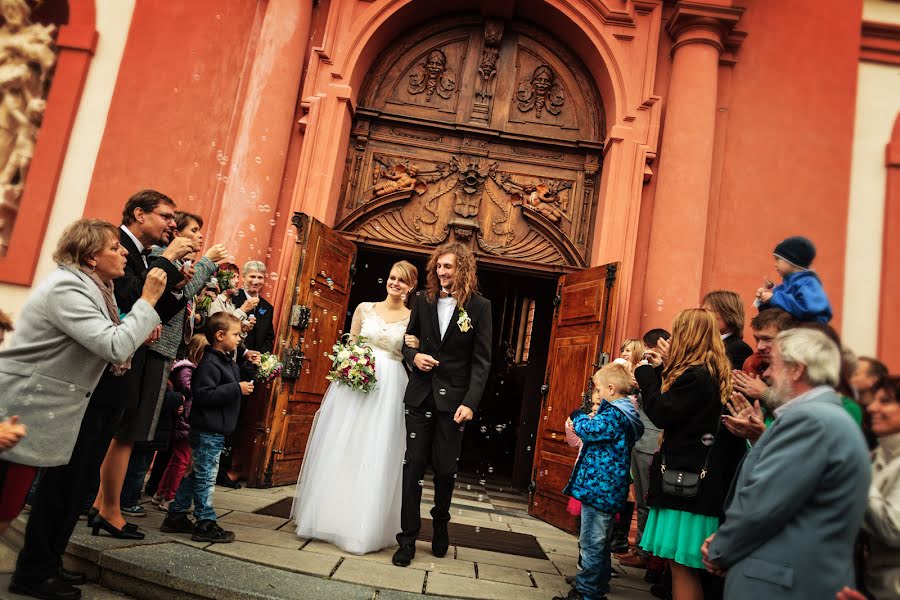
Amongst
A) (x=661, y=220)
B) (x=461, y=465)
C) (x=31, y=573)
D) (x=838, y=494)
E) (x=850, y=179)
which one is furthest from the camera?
(x=461, y=465)

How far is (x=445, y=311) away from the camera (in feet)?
16.1

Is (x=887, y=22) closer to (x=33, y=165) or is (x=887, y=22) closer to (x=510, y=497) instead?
(x=510, y=497)

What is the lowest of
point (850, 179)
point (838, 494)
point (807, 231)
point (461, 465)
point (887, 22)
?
point (461, 465)

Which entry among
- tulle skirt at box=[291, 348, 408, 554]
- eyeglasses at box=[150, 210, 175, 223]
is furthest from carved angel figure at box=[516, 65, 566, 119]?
eyeglasses at box=[150, 210, 175, 223]

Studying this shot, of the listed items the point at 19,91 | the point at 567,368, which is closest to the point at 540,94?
the point at 567,368

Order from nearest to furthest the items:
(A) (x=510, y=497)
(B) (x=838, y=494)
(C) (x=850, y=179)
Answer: (B) (x=838, y=494), (C) (x=850, y=179), (A) (x=510, y=497)

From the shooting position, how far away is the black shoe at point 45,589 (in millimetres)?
3080

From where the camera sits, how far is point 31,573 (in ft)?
10.2

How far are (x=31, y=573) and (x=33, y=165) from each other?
6.86 m

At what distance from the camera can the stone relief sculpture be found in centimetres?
874

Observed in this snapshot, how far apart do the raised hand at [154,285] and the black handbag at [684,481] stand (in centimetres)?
268

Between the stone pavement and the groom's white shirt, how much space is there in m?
1.60

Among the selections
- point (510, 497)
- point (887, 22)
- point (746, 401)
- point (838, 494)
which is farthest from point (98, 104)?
point (887, 22)

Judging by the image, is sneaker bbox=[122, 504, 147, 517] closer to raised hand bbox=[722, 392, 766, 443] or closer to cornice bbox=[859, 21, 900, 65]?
raised hand bbox=[722, 392, 766, 443]
